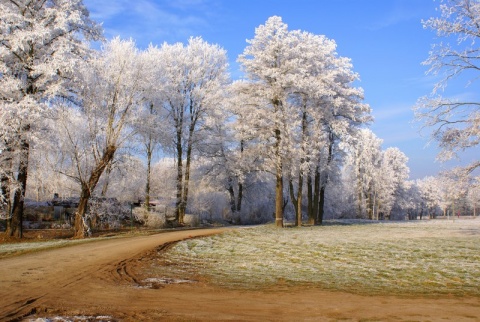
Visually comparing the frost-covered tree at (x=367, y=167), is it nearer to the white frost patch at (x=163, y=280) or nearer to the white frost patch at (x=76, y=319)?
the white frost patch at (x=163, y=280)

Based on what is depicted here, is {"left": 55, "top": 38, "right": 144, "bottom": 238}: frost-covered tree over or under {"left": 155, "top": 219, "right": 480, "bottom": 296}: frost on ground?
over

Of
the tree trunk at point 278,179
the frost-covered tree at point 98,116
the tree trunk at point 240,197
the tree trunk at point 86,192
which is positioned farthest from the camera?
the tree trunk at point 240,197

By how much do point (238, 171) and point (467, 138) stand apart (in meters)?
19.7

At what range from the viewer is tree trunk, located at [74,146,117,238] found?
20.5 m

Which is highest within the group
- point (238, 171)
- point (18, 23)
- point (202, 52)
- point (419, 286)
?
point (202, 52)

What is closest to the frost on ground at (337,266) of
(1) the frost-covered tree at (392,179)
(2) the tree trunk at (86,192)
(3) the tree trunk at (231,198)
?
(2) the tree trunk at (86,192)

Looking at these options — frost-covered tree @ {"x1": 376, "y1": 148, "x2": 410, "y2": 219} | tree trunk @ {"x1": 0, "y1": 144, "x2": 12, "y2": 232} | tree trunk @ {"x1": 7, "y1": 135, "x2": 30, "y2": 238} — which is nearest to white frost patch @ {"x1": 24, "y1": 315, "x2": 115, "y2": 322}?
tree trunk @ {"x1": 0, "y1": 144, "x2": 12, "y2": 232}

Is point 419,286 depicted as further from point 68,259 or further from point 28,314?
point 68,259

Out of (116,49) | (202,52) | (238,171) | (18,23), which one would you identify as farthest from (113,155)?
(202,52)

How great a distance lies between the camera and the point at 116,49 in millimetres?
23203

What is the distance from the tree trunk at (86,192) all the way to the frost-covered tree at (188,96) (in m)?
10.3

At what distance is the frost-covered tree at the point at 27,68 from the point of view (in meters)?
17.1

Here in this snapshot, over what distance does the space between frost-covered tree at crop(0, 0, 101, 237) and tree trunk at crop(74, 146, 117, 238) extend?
8.92 feet

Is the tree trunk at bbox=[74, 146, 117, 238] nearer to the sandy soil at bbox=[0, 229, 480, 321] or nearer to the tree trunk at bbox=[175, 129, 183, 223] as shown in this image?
the sandy soil at bbox=[0, 229, 480, 321]
